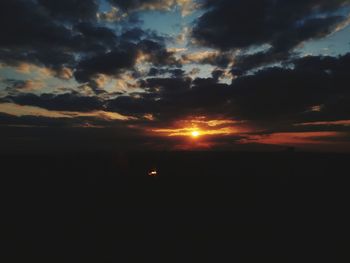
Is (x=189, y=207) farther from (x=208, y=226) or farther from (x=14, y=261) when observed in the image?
(x=14, y=261)

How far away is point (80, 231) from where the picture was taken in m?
36.1

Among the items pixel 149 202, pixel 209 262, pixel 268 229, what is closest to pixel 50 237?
pixel 209 262

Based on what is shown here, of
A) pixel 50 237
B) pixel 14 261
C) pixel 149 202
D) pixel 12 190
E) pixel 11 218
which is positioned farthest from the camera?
pixel 12 190

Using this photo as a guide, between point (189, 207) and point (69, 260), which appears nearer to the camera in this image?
point (69, 260)

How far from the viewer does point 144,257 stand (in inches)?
1125

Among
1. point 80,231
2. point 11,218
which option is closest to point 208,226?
point 80,231

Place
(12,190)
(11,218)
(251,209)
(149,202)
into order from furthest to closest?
(12,190), (149,202), (251,209), (11,218)

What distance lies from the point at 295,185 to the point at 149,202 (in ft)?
130

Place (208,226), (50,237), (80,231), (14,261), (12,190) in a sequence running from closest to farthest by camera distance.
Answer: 1. (14,261)
2. (50,237)
3. (80,231)
4. (208,226)
5. (12,190)

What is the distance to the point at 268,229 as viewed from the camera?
37.8m

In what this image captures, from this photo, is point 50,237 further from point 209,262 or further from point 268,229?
point 268,229

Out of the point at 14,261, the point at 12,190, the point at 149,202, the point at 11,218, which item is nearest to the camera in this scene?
the point at 14,261

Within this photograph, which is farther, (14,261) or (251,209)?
(251,209)

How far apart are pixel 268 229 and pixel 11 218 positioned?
102 ft
